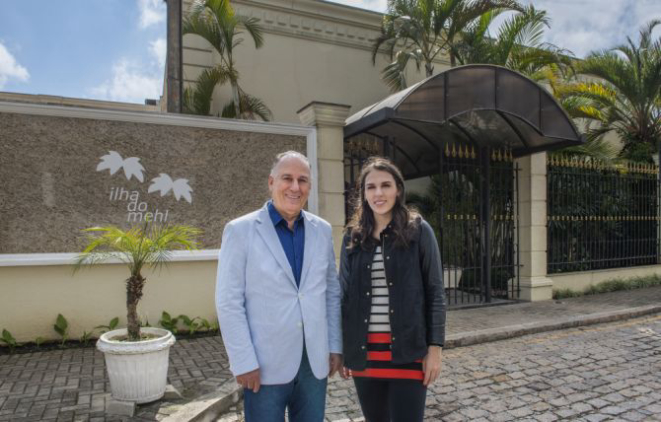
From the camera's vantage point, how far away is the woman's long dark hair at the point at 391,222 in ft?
8.10

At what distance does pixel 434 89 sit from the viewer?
686cm

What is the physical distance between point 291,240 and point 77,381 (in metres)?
3.27

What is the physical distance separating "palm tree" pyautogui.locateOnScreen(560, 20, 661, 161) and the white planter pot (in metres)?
11.5

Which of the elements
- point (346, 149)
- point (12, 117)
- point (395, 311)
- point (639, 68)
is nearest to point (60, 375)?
point (12, 117)

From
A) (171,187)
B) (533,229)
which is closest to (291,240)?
(171,187)

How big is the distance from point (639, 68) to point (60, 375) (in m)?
14.7

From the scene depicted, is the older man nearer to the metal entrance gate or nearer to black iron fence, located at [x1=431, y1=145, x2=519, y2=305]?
the metal entrance gate

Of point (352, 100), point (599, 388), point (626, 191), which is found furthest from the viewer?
point (352, 100)

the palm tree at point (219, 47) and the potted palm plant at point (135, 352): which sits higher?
the palm tree at point (219, 47)

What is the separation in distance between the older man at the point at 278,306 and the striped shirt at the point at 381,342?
226 mm

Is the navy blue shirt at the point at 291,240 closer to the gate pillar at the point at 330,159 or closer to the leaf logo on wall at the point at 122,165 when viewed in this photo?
the leaf logo on wall at the point at 122,165

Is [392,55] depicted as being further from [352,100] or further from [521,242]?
[521,242]

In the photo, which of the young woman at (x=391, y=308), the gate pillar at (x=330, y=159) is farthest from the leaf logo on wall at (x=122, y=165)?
the young woman at (x=391, y=308)

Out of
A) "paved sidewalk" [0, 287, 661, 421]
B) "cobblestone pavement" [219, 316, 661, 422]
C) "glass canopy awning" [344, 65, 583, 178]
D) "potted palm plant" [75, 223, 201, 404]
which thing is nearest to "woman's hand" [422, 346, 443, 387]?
"cobblestone pavement" [219, 316, 661, 422]
